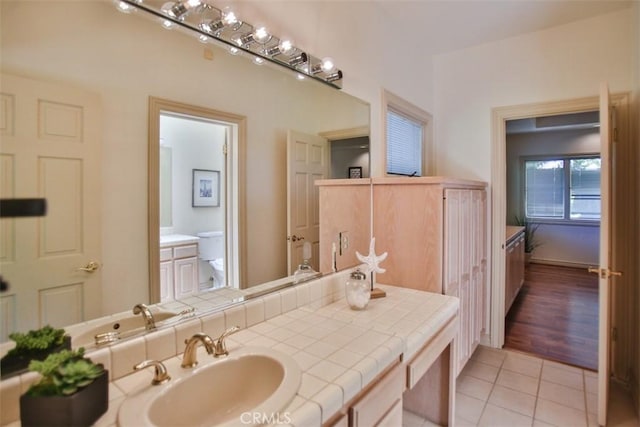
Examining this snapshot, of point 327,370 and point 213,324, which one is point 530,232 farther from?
point 213,324

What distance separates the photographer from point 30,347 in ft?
2.74

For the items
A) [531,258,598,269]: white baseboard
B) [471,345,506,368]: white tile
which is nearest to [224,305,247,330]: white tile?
[471,345,506,368]: white tile

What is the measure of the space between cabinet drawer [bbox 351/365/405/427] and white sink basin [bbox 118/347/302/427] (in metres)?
0.25

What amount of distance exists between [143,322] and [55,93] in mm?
746

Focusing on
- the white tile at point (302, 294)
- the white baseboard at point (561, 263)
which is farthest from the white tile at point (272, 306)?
the white baseboard at point (561, 263)

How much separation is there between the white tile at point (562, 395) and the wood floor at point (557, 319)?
1.53 feet

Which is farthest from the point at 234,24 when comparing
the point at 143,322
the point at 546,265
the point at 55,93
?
the point at 546,265

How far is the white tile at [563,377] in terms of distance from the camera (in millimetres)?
2385

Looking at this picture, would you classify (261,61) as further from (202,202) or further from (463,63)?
(463,63)

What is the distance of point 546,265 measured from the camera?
6.20 meters

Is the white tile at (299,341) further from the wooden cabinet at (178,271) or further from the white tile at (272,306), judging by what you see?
the wooden cabinet at (178,271)

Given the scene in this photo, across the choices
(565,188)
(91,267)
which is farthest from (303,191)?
(565,188)

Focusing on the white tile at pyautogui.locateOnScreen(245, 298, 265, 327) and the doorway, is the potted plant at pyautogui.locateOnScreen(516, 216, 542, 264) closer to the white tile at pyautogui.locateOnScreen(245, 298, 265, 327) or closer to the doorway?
the doorway

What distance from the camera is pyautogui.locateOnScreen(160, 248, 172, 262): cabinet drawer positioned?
3.91 ft
